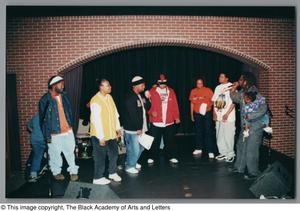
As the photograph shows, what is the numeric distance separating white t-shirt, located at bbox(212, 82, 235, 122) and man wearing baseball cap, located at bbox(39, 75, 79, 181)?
3217mm

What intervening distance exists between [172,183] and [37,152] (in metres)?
2.65

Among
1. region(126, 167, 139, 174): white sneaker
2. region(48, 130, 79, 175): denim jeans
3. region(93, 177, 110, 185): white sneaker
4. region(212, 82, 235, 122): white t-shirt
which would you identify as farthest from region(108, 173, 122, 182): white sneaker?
region(212, 82, 235, 122): white t-shirt

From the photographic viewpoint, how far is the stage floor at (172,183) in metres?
5.86

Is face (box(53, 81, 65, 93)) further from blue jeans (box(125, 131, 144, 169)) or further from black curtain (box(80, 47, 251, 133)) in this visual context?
black curtain (box(80, 47, 251, 133))

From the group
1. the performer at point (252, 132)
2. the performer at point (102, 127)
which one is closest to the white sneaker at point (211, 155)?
the performer at point (252, 132)

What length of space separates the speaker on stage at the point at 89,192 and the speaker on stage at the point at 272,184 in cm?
244

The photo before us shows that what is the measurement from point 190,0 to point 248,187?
3683 mm

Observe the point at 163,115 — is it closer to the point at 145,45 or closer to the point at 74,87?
the point at 145,45

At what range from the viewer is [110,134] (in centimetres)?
611

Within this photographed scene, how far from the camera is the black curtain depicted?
10195 millimetres

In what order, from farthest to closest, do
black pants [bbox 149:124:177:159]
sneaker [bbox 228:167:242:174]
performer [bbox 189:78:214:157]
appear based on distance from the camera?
performer [bbox 189:78:214:157]
black pants [bbox 149:124:177:159]
sneaker [bbox 228:167:242:174]

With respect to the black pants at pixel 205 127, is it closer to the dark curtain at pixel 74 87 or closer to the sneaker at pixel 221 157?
the sneaker at pixel 221 157

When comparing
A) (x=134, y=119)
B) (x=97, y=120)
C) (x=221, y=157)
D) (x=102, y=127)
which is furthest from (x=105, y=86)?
(x=221, y=157)

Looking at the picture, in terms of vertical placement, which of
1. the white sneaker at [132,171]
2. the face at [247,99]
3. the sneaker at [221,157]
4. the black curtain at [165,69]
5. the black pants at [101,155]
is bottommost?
the white sneaker at [132,171]
